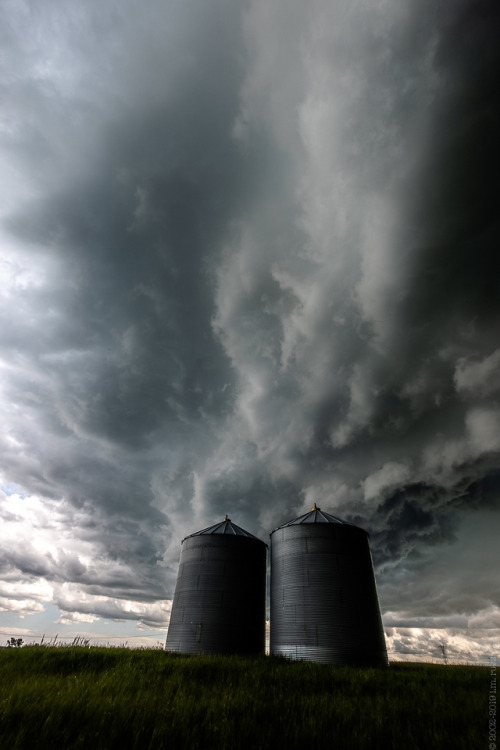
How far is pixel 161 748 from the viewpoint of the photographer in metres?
5.06

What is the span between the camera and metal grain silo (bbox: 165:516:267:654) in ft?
71.3

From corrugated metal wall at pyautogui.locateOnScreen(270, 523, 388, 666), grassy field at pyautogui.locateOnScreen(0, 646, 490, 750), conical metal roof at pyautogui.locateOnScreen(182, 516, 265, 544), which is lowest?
grassy field at pyautogui.locateOnScreen(0, 646, 490, 750)

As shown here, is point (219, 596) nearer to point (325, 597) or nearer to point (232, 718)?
point (325, 597)

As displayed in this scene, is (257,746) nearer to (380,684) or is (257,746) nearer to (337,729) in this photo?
(337,729)

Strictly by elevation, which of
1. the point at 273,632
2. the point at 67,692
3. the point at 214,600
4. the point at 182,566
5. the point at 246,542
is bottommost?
the point at 67,692

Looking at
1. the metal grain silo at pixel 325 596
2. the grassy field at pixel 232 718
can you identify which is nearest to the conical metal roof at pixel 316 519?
the metal grain silo at pixel 325 596

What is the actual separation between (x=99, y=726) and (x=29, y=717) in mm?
1117

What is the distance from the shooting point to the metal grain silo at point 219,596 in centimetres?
2172

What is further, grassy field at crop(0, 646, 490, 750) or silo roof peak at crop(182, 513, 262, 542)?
silo roof peak at crop(182, 513, 262, 542)

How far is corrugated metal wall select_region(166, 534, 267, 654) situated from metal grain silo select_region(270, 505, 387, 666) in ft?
6.21

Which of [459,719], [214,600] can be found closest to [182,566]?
[214,600]

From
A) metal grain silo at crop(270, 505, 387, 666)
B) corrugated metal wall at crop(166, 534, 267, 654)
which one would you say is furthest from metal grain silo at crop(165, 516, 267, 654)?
metal grain silo at crop(270, 505, 387, 666)

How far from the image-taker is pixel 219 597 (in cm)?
2267

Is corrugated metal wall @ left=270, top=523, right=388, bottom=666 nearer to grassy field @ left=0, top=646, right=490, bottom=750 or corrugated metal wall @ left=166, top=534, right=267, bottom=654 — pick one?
corrugated metal wall @ left=166, top=534, right=267, bottom=654
